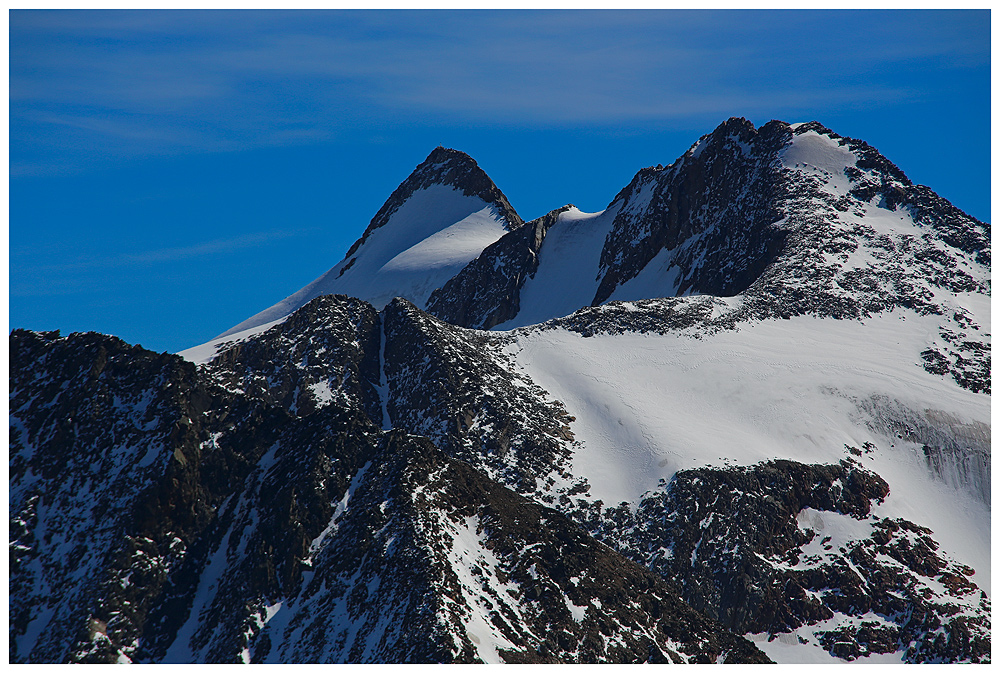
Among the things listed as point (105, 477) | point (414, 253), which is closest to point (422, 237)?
point (414, 253)

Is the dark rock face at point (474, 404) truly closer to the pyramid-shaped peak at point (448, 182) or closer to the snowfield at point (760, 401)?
the snowfield at point (760, 401)

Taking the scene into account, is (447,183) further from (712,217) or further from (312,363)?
(312,363)

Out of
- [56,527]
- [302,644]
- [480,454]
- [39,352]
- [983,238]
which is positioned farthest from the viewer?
[983,238]

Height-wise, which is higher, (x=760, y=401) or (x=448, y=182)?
(x=448, y=182)

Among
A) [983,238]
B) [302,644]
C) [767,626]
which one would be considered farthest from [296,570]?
[983,238]

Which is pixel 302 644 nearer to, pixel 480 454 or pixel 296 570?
pixel 296 570
